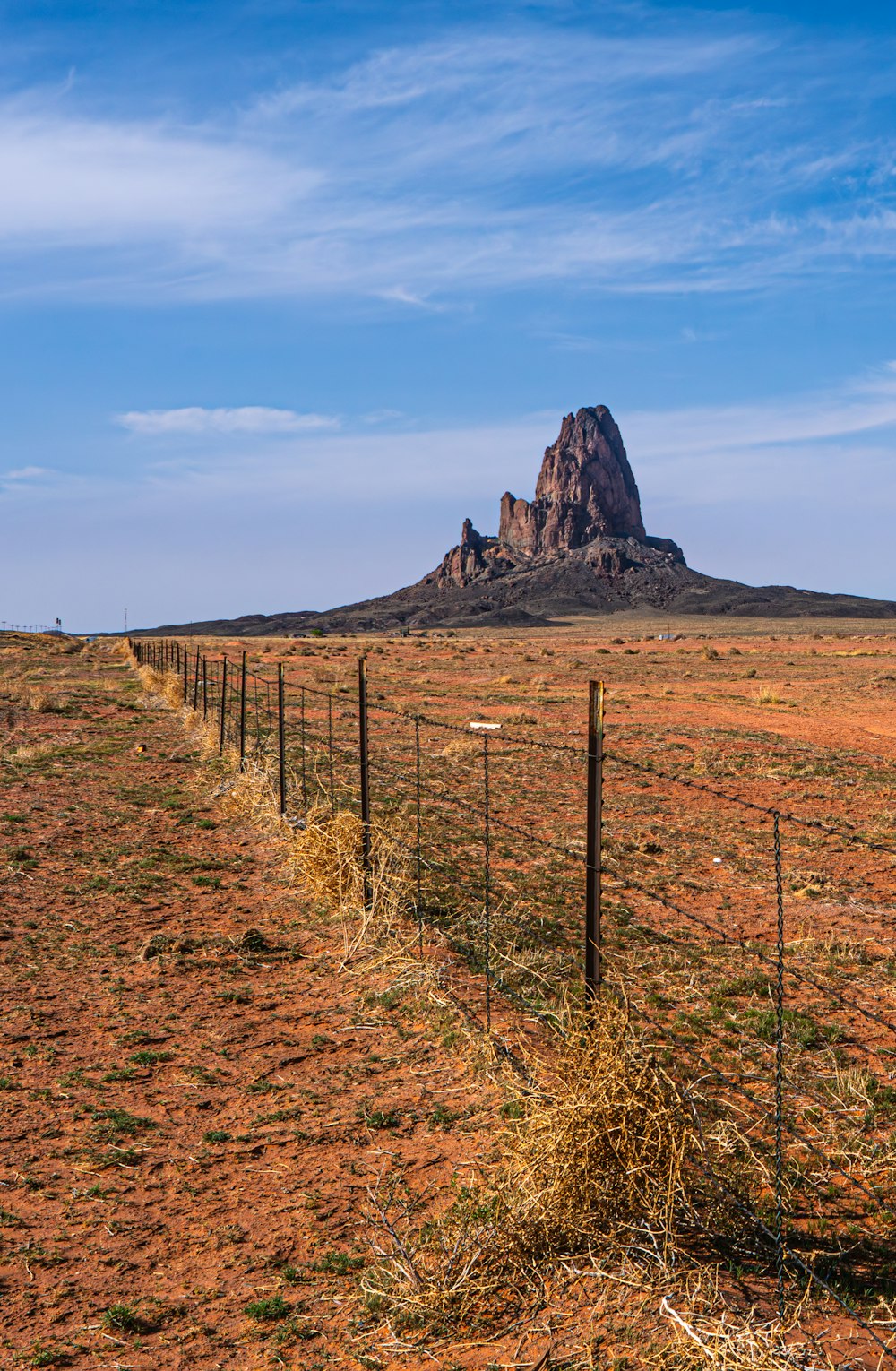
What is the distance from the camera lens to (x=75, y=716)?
26.4m

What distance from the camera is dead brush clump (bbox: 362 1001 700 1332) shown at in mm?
4277

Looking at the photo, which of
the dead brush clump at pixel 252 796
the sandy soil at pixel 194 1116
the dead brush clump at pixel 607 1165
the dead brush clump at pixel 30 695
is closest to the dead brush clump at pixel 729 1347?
the dead brush clump at pixel 607 1165

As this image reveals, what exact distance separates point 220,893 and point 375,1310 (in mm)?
6853

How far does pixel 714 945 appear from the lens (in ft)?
29.1

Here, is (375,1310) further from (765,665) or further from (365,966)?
(765,665)

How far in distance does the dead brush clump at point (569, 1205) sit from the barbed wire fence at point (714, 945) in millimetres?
267

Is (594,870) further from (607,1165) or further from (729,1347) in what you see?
(729,1347)

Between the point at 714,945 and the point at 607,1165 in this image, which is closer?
the point at 607,1165

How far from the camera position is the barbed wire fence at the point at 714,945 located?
4.77 meters

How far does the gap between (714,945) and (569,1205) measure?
470cm

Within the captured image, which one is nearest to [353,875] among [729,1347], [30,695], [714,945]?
[714,945]

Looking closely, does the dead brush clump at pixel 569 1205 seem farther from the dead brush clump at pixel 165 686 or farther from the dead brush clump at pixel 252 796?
the dead brush clump at pixel 165 686

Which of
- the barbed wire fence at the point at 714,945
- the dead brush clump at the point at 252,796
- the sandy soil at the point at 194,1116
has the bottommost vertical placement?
the sandy soil at the point at 194,1116

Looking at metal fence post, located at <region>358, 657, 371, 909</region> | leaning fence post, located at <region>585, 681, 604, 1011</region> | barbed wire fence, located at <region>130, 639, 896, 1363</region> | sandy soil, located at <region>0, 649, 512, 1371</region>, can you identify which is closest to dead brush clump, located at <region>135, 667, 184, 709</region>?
barbed wire fence, located at <region>130, 639, 896, 1363</region>
